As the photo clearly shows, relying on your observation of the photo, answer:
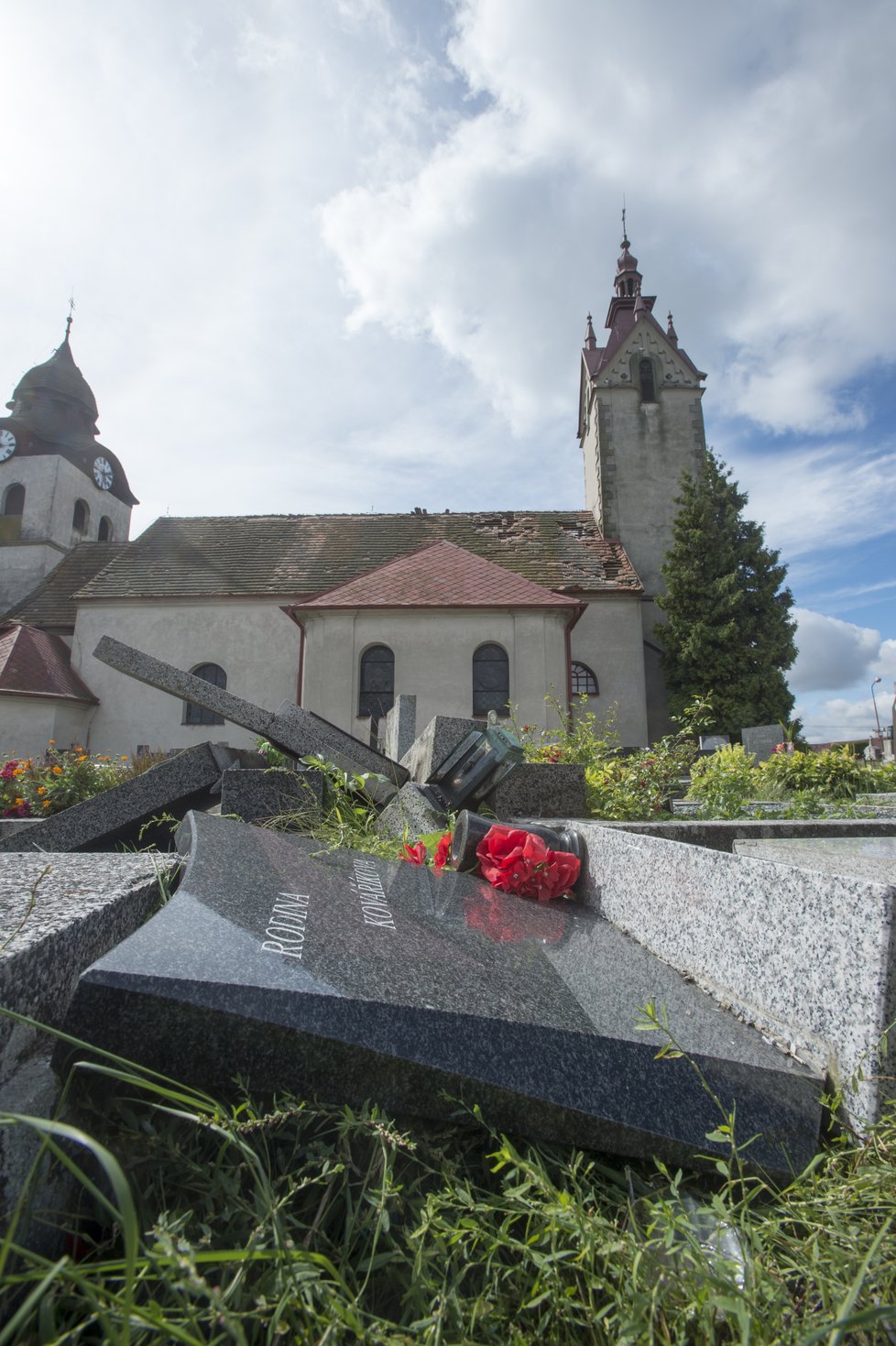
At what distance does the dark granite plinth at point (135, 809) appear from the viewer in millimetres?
3902

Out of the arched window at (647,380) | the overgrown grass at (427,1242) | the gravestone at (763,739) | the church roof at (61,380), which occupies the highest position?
the church roof at (61,380)

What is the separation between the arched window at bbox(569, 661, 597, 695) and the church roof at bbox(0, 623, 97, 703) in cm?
1330

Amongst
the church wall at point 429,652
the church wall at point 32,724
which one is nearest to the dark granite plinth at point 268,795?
the church wall at point 429,652

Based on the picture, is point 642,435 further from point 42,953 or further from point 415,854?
point 42,953

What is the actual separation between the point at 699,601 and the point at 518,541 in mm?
5663

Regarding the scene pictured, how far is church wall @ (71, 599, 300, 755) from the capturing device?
19.8 meters

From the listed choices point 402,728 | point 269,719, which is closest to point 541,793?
point 269,719

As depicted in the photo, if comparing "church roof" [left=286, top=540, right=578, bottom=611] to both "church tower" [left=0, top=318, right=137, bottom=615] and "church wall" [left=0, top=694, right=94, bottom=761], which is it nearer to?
"church wall" [left=0, top=694, right=94, bottom=761]

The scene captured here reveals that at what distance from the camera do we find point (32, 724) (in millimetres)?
18219

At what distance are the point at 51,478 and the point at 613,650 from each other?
2245 cm

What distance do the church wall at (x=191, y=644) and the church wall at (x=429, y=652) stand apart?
3.32 metres

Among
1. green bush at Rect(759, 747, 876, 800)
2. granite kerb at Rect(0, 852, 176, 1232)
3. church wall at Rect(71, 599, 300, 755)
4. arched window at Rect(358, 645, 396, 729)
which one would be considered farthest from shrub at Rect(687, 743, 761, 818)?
church wall at Rect(71, 599, 300, 755)

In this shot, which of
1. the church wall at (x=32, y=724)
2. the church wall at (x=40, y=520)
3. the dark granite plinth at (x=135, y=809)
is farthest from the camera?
the church wall at (x=40, y=520)

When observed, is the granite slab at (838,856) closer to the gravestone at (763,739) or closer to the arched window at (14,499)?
the gravestone at (763,739)
